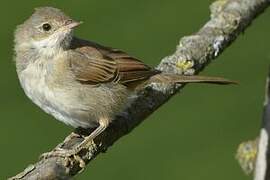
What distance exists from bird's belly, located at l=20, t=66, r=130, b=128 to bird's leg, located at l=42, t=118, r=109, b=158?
58mm

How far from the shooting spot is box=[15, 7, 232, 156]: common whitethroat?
4.93m

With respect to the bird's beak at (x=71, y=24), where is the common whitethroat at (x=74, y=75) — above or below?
below

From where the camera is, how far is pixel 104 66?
501 cm

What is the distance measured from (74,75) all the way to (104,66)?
0.42 ft

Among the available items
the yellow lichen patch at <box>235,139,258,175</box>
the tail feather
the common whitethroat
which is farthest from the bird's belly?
the yellow lichen patch at <box>235,139,258,175</box>

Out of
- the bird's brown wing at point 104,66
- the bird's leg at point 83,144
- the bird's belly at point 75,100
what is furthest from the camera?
the bird's brown wing at point 104,66

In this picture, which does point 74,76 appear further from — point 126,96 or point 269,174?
point 269,174

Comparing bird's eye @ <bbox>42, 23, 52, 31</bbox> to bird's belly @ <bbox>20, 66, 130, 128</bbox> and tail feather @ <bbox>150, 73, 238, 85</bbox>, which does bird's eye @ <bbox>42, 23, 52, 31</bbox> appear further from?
tail feather @ <bbox>150, 73, 238, 85</bbox>

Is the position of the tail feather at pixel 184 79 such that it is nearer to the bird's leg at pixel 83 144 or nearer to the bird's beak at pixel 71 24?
the bird's leg at pixel 83 144

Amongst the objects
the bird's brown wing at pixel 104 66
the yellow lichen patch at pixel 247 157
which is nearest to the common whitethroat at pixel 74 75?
the bird's brown wing at pixel 104 66

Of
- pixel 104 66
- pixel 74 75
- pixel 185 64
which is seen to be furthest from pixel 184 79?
pixel 74 75

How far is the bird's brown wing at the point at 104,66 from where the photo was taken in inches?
197

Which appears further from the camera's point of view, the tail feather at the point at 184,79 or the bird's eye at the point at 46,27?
the bird's eye at the point at 46,27

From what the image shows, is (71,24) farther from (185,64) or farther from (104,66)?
(185,64)
